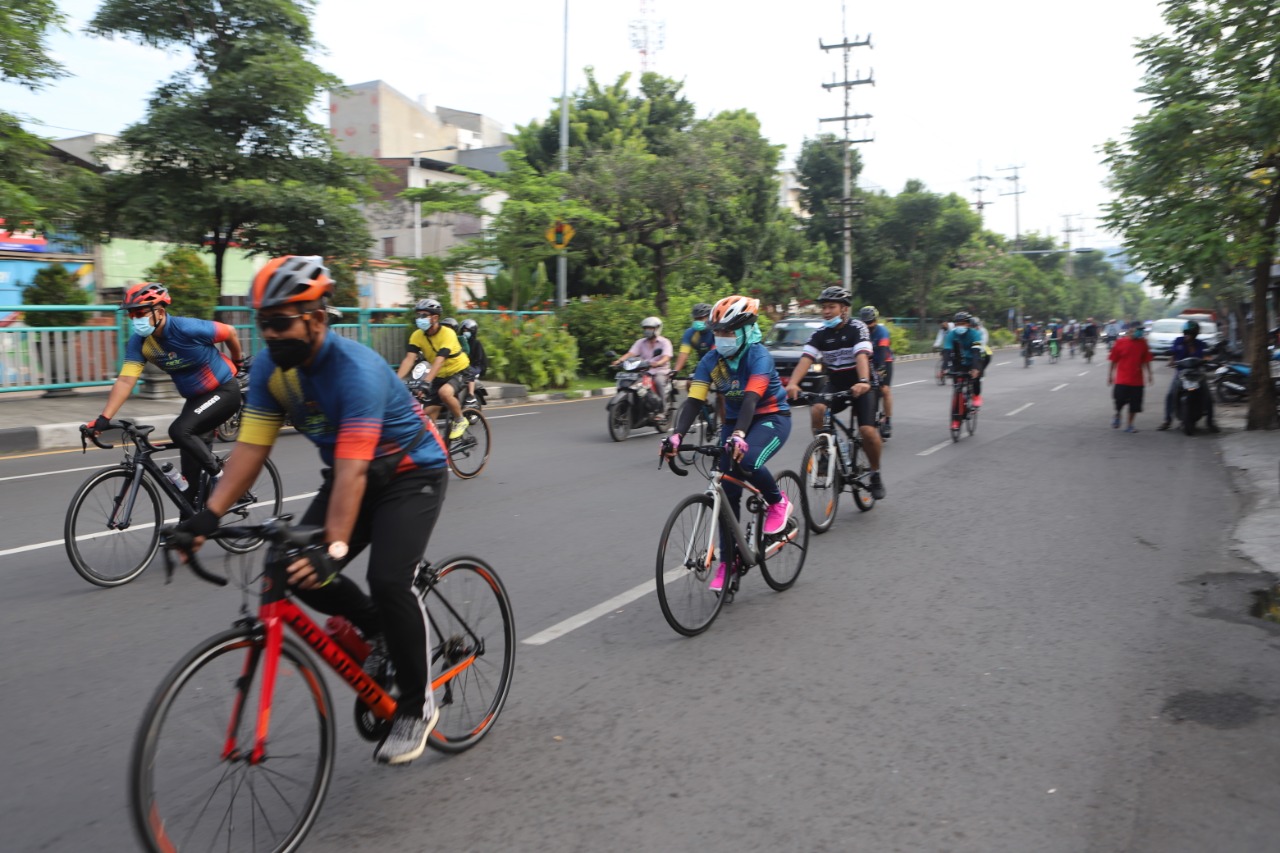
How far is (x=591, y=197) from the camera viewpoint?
92.5ft

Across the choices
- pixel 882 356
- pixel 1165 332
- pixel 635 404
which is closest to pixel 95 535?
pixel 882 356

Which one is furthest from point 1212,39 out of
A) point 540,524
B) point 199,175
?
point 199,175

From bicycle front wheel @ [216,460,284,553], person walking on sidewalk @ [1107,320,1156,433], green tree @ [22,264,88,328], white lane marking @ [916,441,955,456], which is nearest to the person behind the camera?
bicycle front wheel @ [216,460,284,553]

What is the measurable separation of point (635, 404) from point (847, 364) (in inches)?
229

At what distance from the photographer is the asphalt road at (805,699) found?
3350 millimetres

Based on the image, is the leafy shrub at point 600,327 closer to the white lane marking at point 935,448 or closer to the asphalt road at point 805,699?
the white lane marking at point 935,448

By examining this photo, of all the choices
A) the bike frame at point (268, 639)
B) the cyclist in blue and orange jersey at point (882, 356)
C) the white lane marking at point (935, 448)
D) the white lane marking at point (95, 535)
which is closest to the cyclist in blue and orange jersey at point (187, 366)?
the white lane marking at point (95, 535)

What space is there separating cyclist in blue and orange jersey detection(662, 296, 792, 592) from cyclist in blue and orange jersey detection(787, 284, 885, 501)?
201 cm

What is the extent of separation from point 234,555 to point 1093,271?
383 ft

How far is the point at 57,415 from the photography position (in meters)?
14.0

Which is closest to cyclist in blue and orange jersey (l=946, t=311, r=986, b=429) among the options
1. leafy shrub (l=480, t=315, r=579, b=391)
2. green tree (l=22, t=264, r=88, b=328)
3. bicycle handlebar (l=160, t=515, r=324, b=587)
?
leafy shrub (l=480, t=315, r=579, b=391)

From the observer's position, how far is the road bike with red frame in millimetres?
2748

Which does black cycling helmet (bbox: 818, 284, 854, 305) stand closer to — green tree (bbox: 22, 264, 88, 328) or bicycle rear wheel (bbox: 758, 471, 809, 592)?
bicycle rear wheel (bbox: 758, 471, 809, 592)

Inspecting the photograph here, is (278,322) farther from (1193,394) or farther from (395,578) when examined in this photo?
(1193,394)
